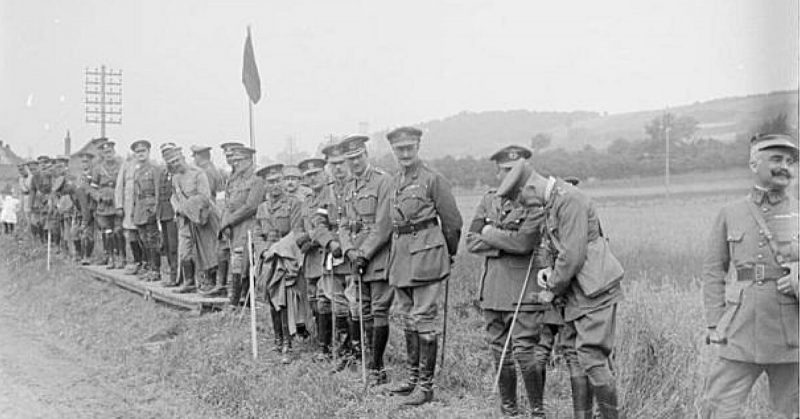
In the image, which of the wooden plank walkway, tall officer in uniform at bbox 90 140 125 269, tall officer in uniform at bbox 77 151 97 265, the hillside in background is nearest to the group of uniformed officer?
the wooden plank walkway

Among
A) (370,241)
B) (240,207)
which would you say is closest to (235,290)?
(240,207)

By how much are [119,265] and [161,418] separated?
7.48 meters

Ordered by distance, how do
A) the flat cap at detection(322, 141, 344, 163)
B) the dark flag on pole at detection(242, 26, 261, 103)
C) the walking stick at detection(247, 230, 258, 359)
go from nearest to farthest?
1. the flat cap at detection(322, 141, 344, 163)
2. the walking stick at detection(247, 230, 258, 359)
3. the dark flag on pole at detection(242, 26, 261, 103)

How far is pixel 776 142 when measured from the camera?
4.34m

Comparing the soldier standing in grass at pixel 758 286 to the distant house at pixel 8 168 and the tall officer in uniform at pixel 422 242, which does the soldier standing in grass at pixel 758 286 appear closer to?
the tall officer in uniform at pixel 422 242

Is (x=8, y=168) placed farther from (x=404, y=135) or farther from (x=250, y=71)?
(x=404, y=135)

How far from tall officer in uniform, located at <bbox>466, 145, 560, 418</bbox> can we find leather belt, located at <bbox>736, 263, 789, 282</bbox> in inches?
48.7

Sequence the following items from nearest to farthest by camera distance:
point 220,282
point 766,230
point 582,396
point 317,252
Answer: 1. point 766,230
2. point 582,396
3. point 317,252
4. point 220,282

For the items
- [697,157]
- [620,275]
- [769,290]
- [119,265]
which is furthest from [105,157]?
[769,290]

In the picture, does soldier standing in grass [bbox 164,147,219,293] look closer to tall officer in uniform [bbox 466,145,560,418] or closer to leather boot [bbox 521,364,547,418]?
tall officer in uniform [bbox 466,145,560,418]

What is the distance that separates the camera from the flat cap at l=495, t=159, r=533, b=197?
5.49m

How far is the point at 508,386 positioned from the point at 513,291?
62 centimetres

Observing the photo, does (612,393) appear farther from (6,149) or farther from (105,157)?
(6,149)

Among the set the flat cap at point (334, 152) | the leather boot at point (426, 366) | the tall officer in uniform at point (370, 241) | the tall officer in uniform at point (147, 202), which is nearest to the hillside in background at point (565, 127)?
the tall officer in uniform at point (370, 241)
